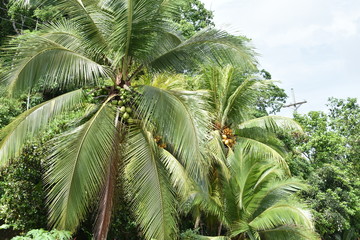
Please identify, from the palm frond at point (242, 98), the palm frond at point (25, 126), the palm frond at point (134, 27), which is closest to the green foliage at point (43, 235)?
the palm frond at point (25, 126)

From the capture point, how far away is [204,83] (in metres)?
11.3

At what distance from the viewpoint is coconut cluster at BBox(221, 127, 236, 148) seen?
10656mm

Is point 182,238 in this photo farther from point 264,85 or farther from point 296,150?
point 296,150

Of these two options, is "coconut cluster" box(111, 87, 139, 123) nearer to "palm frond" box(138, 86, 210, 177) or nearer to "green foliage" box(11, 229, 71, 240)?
"palm frond" box(138, 86, 210, 177)

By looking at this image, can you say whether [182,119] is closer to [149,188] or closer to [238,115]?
[149,188]

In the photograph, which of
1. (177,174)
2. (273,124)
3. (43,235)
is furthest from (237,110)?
(43,235)

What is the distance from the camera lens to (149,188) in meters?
6.11

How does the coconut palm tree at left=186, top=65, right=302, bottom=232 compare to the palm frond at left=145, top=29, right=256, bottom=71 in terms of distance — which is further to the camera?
the coconut palm tree at left=186, top=65, right=302, bottom=232

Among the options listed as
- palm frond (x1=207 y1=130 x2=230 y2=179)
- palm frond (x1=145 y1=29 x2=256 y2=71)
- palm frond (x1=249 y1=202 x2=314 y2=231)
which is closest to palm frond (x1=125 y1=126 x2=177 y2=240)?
palm frond (x1=145 y1=29 x2=256 y2=71)

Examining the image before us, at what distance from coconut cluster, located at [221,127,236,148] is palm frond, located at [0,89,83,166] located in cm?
545

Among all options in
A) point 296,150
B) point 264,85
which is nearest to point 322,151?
point 296,150

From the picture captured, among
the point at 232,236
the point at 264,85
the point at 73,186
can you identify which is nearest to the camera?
the point at 73,186

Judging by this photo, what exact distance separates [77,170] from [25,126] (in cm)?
117

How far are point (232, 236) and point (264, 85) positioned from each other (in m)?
4.48
